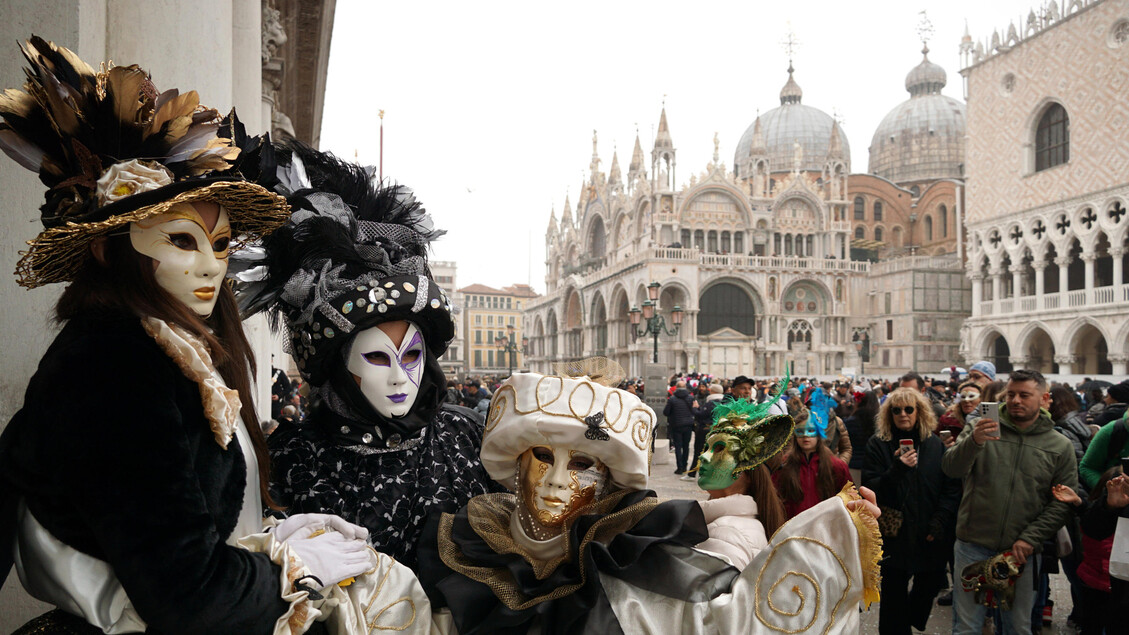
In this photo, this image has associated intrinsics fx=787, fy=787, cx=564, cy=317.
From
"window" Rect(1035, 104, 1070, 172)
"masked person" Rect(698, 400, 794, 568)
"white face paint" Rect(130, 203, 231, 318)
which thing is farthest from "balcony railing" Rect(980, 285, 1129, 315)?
"white face paint" Rect(130, 203, 231, 318)

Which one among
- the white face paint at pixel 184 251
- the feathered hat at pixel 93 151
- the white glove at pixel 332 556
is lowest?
the white glove at pixel 332 556

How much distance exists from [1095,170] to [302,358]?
3073 cm

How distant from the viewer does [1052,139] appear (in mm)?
28719

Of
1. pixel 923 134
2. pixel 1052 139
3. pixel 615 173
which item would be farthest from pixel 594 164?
pixel 1052 139

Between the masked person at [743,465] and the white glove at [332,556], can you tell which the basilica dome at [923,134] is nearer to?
the masked person at [743,465]

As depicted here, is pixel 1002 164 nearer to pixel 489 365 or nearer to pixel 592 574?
pixel 592 574

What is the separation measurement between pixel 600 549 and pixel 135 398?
3.85ft

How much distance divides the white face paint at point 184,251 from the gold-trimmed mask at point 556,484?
95cm

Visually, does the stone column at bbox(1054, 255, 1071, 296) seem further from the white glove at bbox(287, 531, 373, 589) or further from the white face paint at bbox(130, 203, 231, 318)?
the white face paint at bbox(130, 203, 231, 318)

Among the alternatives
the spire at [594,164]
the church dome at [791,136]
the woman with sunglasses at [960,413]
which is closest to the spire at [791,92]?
Result: the church dome at [791,136]

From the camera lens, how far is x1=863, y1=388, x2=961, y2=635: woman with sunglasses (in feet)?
14.4

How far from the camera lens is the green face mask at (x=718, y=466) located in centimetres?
277

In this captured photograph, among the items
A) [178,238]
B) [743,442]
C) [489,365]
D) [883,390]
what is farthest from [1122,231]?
[489,365]

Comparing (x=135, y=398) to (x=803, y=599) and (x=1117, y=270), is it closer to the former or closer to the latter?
(x=803, y=599)
